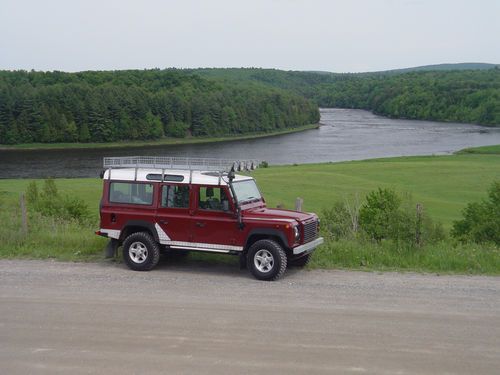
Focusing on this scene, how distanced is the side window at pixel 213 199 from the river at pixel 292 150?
63.2 m

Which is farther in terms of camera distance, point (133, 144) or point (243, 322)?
point (133, 144)

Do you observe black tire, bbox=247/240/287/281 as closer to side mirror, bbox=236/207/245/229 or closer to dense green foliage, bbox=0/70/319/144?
side mirror, bbox=236/207/245/229

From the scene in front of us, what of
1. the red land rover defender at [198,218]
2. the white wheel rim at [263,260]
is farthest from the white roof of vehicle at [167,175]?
the white wheel rim at [263,260]

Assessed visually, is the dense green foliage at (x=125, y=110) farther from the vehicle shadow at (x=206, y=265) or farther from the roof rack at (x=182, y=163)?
the vehicle shadow at (x=206, y=265)

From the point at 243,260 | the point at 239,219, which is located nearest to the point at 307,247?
the point at 243,260

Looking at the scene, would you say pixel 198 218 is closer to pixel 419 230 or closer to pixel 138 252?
pixel 138 252

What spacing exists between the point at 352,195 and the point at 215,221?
35.2 meters

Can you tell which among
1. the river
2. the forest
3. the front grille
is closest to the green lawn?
the river

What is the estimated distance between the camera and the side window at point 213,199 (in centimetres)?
1310

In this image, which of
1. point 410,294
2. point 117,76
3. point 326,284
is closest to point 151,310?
point 326,284

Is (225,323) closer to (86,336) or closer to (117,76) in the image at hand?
(86,336)

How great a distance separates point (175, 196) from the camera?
44.0 ft

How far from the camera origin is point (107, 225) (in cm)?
1384

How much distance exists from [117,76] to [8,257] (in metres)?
177
